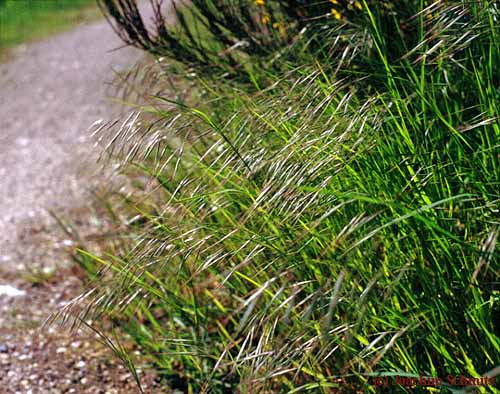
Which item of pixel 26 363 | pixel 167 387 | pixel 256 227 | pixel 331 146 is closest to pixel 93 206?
pixel 26 363

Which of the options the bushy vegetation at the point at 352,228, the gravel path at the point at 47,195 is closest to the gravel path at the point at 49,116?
the gravel path at the point at 47,195

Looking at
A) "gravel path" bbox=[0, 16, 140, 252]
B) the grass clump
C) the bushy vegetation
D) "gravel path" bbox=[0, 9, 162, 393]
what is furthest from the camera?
the grass clump

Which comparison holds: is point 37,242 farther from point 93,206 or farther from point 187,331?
point 187,331

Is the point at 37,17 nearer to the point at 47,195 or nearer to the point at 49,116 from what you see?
the point at 49,116

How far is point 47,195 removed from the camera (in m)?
4.25

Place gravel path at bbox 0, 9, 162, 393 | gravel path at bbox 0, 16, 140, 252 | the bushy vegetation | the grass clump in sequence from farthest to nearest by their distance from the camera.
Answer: the grass clump → gravel path at bbox 0, 16, 140, 252 → gravel path at bbox 0, 9, 162, 393 → the bushy vegetation

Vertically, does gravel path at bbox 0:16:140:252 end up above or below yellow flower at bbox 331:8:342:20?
below

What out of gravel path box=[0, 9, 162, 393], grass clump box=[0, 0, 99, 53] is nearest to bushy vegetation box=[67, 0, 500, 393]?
gravel path box=[0, 9, 162, 393]

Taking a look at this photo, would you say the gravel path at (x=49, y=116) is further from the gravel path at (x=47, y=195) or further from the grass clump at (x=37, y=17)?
the grass clump at (x=37, y=17)

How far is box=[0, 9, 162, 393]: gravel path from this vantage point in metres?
2.51

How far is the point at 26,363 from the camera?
8.38 feet

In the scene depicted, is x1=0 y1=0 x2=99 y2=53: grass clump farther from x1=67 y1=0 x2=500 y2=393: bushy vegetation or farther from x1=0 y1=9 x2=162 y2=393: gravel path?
x1=67 y1=0 x2=500 y2=393: bushy vegetation

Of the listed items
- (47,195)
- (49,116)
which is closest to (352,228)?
(47,195)

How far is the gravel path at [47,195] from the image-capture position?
8.25ft
